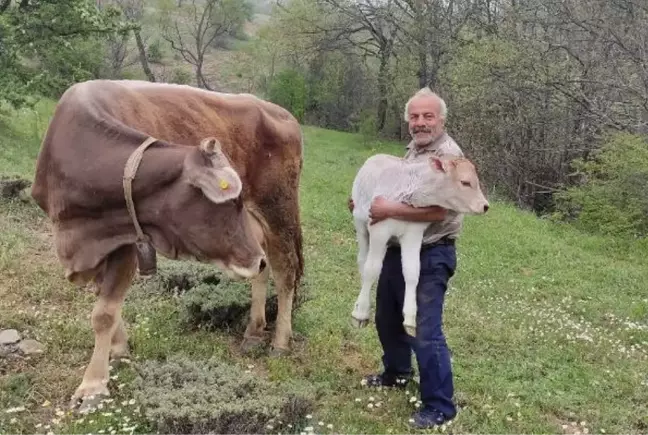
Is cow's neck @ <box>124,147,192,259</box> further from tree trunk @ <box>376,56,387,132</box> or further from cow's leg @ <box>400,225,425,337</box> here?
tree trunk @ <box>376,56,387,132</box>

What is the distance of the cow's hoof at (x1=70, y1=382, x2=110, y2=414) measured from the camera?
4.85 m

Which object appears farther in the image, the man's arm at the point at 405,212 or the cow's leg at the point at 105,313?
the cow's leg at the point at 105,313

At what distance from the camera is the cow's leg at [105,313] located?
4828 millimetres

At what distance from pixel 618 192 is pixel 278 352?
11071 mm

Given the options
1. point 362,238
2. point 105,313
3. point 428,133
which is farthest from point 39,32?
point 428,133

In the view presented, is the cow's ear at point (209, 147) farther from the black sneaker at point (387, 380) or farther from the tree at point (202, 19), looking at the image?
the tree at point (202, 19)

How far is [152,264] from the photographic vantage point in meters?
4.51

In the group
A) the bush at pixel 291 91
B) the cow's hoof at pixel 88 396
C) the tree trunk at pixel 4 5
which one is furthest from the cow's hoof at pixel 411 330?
the bush at pixel 291 91

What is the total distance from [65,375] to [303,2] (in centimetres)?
3233

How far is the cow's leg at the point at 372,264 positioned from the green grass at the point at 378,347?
0.81 m

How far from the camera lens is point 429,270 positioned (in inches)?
186

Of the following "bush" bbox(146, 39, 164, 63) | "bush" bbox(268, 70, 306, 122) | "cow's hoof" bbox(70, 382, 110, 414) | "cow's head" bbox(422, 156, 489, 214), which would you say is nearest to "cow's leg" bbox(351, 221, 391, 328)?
"cow's head" bbox(422, 156, 489, 214)

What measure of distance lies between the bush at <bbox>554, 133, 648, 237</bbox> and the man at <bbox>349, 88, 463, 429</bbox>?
34.4ft

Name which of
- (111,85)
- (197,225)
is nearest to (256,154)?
(111,85)
